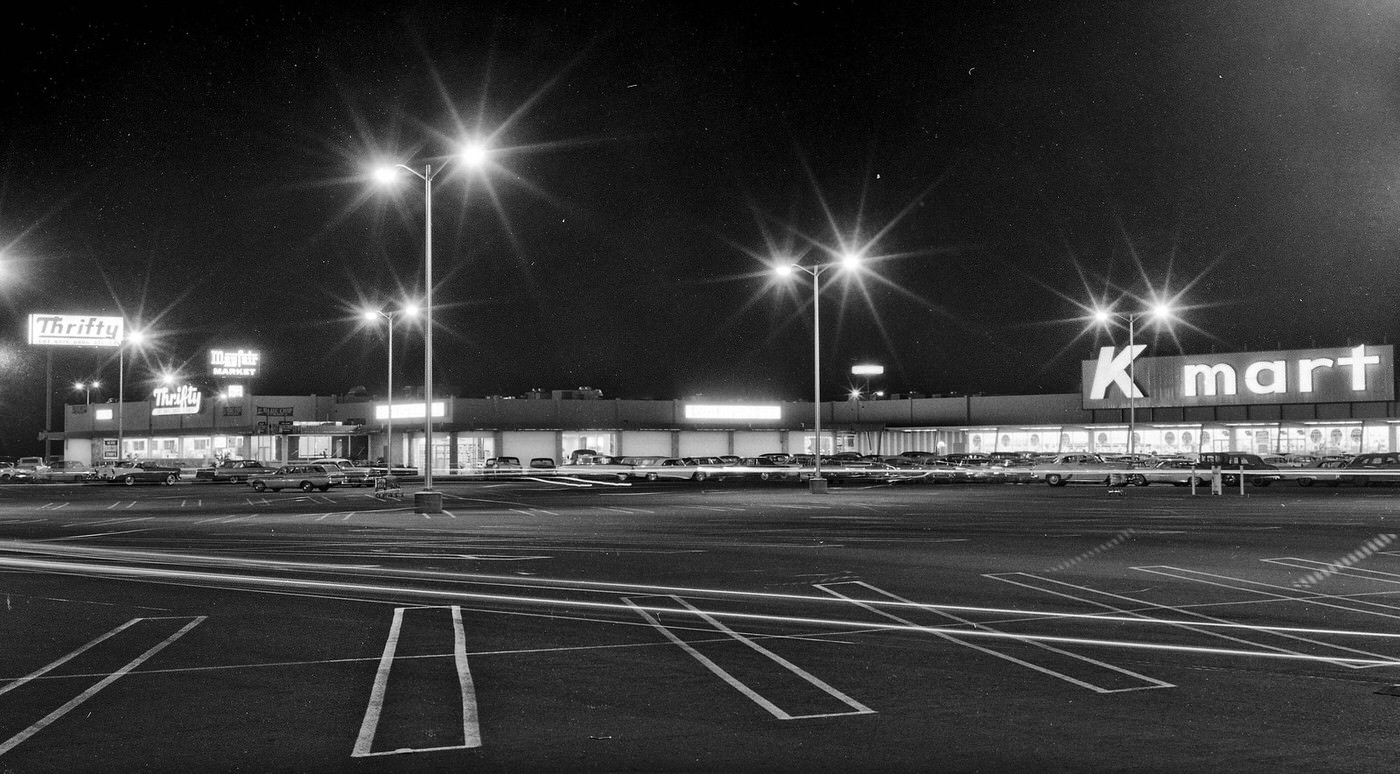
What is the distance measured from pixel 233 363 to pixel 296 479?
46913 mm

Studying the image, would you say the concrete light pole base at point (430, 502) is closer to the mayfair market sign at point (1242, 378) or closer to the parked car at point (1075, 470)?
the parked car at point (1075, 470)

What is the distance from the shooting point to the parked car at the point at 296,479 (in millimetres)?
54375

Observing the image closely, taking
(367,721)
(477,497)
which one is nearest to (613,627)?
(367,721)

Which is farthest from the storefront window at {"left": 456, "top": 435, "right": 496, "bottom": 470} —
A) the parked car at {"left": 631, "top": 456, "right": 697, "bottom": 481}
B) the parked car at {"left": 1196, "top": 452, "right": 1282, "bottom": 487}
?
the parked car at {"left": 1196, "top": 452, "right": 1282, "bottom": 487}

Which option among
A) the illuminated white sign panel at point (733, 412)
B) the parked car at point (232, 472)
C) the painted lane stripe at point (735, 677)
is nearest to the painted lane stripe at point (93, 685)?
the painted lane stripe at point (735, 677)

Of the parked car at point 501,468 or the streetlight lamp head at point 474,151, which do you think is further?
the parked car at point 501,468

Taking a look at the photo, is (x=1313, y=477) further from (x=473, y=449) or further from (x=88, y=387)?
(x=88, y=387)

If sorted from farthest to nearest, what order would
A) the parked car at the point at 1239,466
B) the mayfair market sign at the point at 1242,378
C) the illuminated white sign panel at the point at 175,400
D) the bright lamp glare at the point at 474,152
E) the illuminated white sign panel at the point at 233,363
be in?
the illuminated white sign panel at the point at 233,363 < the illuminated white sign panel at the point at 175,400 < the mayfair market sign at the point at 1242,378 < the parked car at the point at 1239,466 < the bright lamp glare at the point at 474,152

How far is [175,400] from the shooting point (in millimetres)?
96625

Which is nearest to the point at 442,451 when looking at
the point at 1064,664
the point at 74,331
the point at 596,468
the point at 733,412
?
the point at 596,468

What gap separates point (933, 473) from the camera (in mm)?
59844

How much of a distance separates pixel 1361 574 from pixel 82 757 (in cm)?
1609

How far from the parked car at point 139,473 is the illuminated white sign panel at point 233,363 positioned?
24.9 metres

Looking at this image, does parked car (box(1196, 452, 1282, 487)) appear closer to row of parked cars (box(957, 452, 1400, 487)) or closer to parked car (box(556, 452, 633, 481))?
row of parked cars (box(957, 452, 1400, 487))
